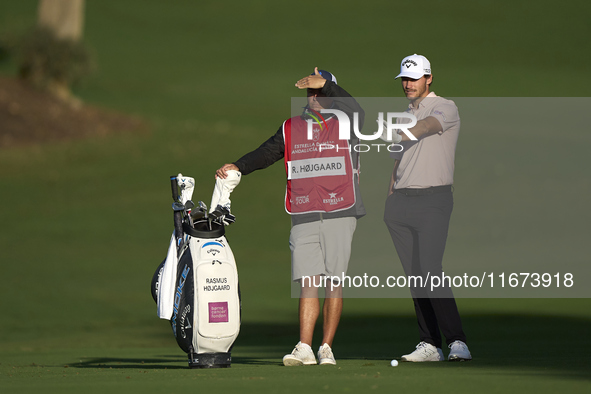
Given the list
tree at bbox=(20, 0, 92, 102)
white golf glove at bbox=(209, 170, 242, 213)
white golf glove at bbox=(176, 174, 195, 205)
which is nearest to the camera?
white golf glove at bbox=(209, 170, 242, 213)

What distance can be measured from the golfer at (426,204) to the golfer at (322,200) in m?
0.33

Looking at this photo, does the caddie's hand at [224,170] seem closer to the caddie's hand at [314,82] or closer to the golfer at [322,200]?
the golfer at [322,200]

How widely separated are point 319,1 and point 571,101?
42714 millimetres

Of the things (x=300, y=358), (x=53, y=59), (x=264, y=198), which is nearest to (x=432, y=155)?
(x=300, y=358)

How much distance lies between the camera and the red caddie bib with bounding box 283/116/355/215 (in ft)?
23.3

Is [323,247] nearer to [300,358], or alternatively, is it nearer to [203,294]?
[300,358]

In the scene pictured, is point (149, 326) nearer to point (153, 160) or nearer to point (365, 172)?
point (365, 172)

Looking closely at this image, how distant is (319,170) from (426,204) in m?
0.74

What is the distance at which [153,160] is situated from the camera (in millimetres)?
27281

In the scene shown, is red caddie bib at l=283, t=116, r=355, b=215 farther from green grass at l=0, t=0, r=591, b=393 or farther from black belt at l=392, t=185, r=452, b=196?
green grass at l=0, t=0, r=591, b=393

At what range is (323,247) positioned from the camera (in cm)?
716

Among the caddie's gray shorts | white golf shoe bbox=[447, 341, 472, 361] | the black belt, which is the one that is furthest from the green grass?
the black belt

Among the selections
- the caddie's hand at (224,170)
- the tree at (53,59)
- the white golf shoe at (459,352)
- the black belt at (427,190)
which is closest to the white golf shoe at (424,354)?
the white golf shoe at (459,352)

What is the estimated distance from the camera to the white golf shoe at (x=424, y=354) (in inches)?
280
